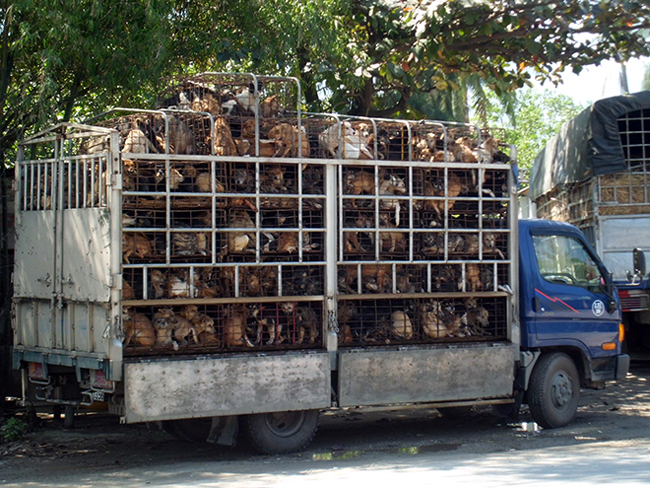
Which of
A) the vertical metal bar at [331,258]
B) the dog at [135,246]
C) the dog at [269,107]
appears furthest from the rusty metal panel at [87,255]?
the vertical metal bar at [331,258]

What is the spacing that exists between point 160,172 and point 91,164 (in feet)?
1.97

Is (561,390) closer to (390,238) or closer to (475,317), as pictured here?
(475,317)

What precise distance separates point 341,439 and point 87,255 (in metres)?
3.28

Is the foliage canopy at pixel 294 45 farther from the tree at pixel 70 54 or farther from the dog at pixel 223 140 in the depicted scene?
the dog at pixel 223 140

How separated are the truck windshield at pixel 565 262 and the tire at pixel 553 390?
836 mm

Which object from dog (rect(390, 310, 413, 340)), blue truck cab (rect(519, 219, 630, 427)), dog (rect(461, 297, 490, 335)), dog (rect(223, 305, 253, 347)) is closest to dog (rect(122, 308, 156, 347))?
dog (rect(223, 305, 253, 347))

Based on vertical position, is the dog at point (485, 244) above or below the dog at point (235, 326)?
above

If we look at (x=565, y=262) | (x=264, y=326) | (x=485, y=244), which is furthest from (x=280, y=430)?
(x=565, y=262)

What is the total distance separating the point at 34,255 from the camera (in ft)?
26.3

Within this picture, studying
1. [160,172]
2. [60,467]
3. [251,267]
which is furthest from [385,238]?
[60,467]

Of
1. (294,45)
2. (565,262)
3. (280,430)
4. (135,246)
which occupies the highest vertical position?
(294,45)

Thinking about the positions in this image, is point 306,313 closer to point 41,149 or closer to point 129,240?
point 129,240

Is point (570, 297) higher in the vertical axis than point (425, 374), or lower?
higher

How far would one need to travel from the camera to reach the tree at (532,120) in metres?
41.5
